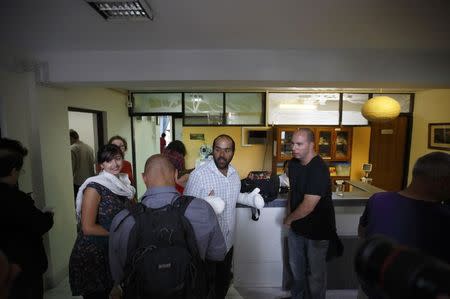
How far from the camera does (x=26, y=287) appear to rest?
1.15 meters

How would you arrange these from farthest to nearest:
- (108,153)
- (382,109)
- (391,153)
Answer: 1. (391,153)
2. (382,109)
3. (108,153)

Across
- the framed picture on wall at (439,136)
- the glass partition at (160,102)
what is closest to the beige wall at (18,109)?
the glass partition at (160,102)

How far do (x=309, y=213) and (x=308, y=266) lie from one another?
47cm

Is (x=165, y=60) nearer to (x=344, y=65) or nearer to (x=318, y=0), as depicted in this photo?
(x=318, y=0)

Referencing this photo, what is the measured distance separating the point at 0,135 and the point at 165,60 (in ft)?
4.28

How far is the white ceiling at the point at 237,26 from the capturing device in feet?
3.69

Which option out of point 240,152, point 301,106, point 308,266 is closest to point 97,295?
point 308,266

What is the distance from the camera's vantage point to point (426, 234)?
3.09 feet

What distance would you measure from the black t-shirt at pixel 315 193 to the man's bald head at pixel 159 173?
0.91 meters

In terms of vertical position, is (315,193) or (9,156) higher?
(9,156)

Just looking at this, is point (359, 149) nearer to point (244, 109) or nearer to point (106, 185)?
point (244, 109)

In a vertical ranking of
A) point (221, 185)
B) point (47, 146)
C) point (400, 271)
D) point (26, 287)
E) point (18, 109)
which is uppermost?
point (18, 109)

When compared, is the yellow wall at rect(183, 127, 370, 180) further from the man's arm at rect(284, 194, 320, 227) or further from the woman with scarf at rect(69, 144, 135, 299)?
the woman with scarf at rect(69, 144, 135, 299)

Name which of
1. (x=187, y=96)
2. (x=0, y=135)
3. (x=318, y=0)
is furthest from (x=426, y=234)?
(x=187, y=96)
